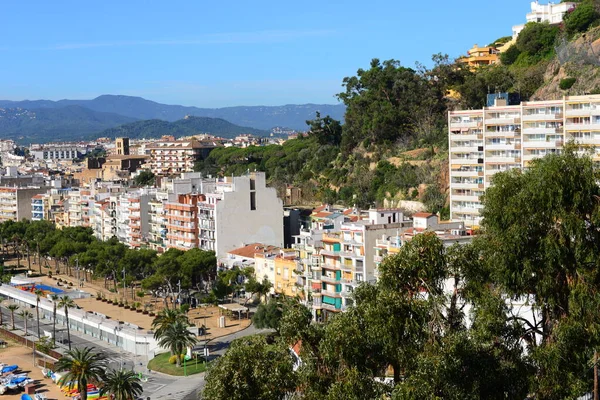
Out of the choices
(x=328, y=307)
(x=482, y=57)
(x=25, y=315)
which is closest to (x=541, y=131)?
(x=328, y=307)

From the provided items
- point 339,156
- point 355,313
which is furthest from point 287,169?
point 355,313

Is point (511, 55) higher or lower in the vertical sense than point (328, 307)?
higher

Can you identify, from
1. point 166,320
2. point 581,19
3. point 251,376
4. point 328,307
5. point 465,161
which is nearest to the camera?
point 251,376

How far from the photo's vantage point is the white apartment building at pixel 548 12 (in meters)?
75.5

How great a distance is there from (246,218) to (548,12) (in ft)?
121

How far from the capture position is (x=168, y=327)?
136ft

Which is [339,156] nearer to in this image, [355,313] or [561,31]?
[561,31]

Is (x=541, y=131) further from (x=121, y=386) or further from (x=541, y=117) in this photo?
(x=121, y=386)

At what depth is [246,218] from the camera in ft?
→ 203

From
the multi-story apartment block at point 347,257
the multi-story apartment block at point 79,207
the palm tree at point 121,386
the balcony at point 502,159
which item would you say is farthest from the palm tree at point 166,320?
the multi-story apartment block at point 79,207

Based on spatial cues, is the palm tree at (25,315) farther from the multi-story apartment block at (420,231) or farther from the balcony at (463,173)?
the balcony at (463,173)

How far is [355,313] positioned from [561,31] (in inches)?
2185

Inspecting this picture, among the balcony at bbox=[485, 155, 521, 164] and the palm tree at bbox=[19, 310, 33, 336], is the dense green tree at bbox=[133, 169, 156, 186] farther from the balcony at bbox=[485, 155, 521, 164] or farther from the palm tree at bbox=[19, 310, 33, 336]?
the balcony at bbox=[485, 155, 521, 164]

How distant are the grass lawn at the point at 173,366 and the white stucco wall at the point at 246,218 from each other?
18703 millimetres
